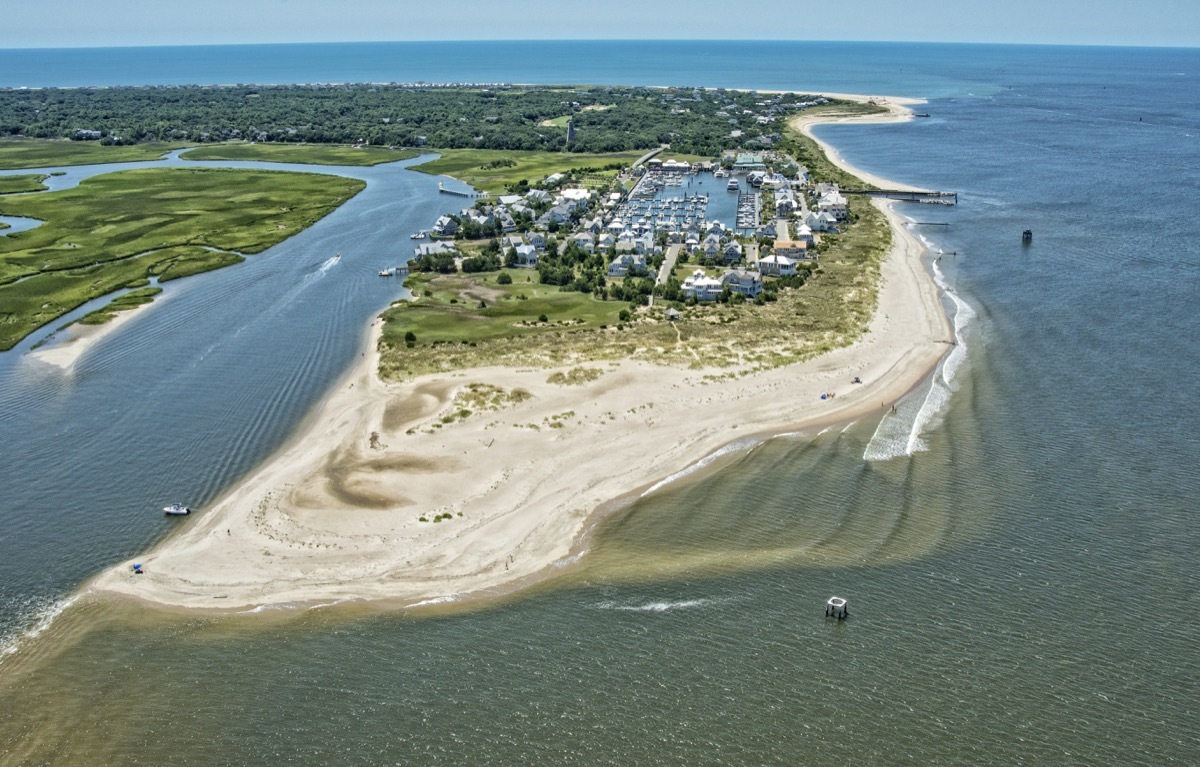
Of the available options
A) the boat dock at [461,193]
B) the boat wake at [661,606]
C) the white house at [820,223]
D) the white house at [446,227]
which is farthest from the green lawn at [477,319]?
the boat dock at [461,193]

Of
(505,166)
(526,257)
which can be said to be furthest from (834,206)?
(505,166)

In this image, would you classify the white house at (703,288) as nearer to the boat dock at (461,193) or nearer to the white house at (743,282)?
the white house at (743,282)

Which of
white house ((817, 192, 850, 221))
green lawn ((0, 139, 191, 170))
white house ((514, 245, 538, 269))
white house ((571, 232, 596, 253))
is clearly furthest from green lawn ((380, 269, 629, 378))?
green lawn ((0, 139, 191, 170))

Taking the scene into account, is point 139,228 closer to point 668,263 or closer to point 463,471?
point 668,263

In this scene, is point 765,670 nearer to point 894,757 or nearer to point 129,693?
point 894,757

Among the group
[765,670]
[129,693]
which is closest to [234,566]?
[129,693]

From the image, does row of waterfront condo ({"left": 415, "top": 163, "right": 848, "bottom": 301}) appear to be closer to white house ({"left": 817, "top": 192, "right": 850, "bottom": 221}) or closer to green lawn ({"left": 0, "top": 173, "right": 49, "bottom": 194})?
white house ({"left": 817, "top": 192, "right": 850, "bottom": 221})

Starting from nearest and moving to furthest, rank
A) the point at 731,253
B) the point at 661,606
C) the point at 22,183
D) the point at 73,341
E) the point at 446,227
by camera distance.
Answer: the point at 661,606, the point at 73,341, the point at 731,253, the point at 446,227, the point at 22,183
